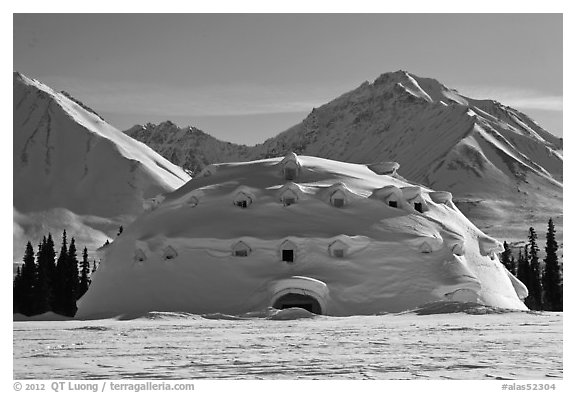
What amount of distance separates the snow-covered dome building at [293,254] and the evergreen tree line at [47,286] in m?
Result: 36.9

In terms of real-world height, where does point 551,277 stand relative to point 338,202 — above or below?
below

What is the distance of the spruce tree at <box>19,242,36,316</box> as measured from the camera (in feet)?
310

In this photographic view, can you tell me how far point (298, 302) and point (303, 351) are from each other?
25965 mm

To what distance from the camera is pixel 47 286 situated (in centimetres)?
9638

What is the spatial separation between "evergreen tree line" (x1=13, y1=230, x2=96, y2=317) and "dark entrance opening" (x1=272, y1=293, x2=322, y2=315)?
4560 centimetres

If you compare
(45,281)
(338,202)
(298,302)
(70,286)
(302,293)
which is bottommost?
(298,302)

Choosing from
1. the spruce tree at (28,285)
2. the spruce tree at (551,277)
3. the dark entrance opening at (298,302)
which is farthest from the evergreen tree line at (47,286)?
the spruce tree at (551,277)

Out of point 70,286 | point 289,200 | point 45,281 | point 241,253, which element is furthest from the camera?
point 70,286

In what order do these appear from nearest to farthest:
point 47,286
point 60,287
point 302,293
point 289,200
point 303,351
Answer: point 303,351, point 302,293, point 289,200, point 47,286, point 60,287

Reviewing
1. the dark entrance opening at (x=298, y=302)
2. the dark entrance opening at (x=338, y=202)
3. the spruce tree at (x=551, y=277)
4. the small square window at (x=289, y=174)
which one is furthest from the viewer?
the spruce tree at (x=551, y=277)

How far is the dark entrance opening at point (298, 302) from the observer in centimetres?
5041

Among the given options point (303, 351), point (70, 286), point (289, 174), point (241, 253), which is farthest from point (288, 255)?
point (70, 286)

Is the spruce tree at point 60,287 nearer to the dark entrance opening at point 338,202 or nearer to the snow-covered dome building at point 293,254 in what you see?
the snow-covered dome building at point 293,254

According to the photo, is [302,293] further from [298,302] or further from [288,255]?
[288,255]
